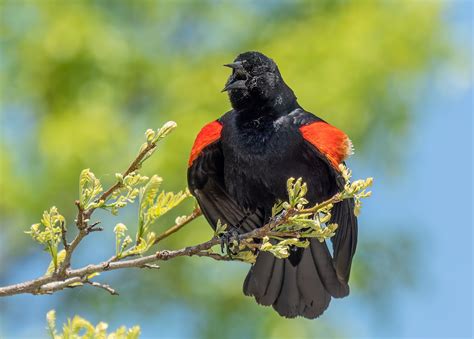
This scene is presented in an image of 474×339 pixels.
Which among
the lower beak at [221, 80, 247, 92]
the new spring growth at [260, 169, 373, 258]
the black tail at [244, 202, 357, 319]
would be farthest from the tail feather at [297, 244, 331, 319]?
the new spring growth at [260, 169, 373, 258]

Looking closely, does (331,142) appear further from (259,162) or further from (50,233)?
(50,233)

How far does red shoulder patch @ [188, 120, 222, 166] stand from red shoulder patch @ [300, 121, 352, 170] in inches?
17.3

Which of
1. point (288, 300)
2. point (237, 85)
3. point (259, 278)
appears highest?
point (237, 85)

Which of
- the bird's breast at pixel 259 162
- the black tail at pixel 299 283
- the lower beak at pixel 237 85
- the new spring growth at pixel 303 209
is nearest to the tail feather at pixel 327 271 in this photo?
the black tail at pixel 299 283

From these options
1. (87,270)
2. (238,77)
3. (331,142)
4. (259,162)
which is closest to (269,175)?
(259,162)

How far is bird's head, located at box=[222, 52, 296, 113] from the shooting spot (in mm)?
3344

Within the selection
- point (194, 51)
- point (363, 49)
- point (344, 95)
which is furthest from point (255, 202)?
point (194, 51)

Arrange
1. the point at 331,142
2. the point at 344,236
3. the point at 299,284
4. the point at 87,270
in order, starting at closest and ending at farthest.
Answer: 1. the point at 87,270
2. the point at 331,142
3. the point at 344,236
4. the point at 299,284

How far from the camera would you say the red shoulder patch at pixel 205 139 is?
3352mm

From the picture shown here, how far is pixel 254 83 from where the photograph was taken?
11.0ft

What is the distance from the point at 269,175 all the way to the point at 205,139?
13.7 inches

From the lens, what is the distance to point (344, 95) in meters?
8.04

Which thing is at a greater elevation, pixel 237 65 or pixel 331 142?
pixel 237 65

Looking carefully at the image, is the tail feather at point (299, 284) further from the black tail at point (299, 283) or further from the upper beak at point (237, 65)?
the upper beak at point (237, 65)
